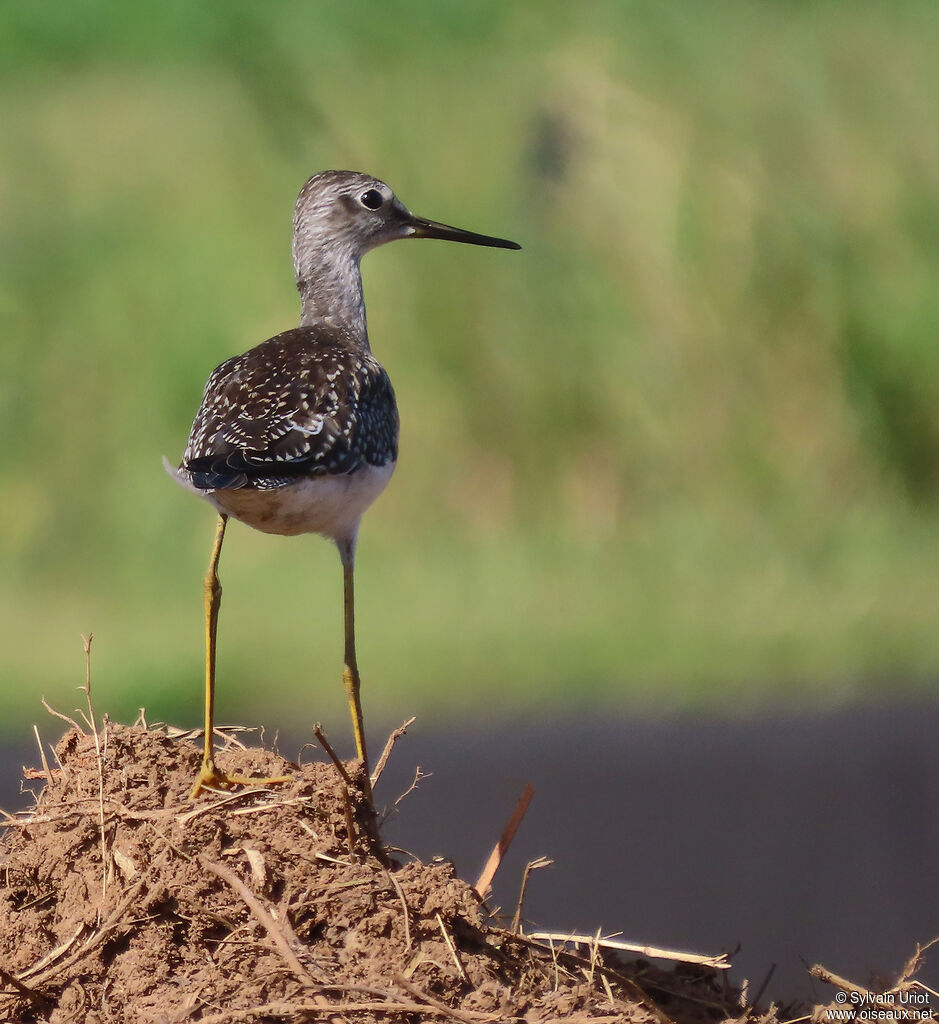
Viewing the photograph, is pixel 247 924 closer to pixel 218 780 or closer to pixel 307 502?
pixel 218 780

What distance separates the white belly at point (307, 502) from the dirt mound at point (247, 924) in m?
1.10

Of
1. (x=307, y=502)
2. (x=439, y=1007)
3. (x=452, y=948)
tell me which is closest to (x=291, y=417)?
(x=307, y=502)

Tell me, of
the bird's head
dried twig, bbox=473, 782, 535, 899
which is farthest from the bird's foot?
the bird's head

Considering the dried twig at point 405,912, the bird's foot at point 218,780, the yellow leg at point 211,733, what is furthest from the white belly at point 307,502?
the dried twig at point 405,912

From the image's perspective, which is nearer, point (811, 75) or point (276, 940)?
point (276, 940)

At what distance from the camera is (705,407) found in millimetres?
14039

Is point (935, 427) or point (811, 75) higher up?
point (811, 75)

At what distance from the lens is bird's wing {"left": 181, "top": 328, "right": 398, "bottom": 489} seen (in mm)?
6352

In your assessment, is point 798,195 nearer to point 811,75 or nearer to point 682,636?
point 811,75

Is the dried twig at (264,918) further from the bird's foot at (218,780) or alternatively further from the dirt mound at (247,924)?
the bird's foot at (218,780)

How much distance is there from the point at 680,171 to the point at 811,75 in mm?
1765

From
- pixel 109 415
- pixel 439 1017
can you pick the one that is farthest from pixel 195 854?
pixel 109 415

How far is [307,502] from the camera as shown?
652 centimetres

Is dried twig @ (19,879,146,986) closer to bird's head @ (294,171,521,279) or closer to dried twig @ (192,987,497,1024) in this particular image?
dried twig @ (192,987,497,1024)
